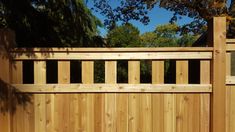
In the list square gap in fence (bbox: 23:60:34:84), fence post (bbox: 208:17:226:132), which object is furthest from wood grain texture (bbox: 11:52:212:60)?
square gap in fence (bbox: 23:60:34:84)

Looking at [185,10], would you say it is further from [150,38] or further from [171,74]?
[150,38]

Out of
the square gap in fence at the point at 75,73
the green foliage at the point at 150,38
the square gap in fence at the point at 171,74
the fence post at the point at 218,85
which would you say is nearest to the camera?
the fence post at the point at 218,85

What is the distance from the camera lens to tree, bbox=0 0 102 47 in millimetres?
6023

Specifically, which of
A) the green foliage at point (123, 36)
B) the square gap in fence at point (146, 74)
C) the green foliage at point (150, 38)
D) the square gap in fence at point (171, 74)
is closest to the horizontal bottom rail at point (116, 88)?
the square gap in fence at point (171, 74)

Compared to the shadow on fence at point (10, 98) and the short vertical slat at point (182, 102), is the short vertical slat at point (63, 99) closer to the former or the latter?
the shadow on fence at point (10, 98)

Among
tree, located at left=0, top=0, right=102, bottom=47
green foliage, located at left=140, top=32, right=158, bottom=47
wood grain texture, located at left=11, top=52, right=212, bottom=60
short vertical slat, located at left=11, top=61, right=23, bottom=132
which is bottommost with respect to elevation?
short vertical slat, located at left=11, top=61, right=23, bottom=132

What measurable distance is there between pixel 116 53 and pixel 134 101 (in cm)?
54

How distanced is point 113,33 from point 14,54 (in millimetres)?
10054

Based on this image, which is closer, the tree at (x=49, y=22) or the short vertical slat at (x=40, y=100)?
the short vertical slat at (x=40, y=100)

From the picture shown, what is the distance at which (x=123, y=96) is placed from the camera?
4.11 meters

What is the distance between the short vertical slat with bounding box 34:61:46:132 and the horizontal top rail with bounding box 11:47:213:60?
0.32 feet

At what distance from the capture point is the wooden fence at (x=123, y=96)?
409cm

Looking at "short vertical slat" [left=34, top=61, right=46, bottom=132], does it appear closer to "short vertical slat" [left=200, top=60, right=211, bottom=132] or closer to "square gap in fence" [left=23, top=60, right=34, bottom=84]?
"square gap in fence" [left=23, top=60, right=34, bottom=84]

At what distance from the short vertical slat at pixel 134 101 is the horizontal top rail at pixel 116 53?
10 cm
